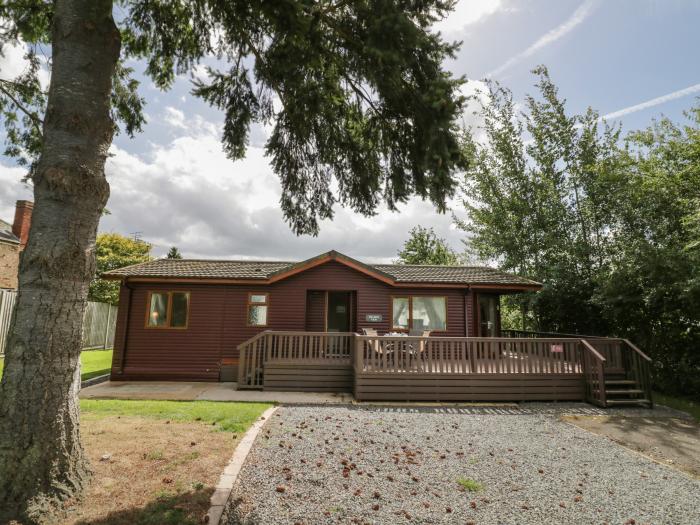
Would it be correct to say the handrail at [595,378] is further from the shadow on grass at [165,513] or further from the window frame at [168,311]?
the window frame at [168,311]

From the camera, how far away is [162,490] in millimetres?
3330

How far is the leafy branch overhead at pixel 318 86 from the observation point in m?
4.19

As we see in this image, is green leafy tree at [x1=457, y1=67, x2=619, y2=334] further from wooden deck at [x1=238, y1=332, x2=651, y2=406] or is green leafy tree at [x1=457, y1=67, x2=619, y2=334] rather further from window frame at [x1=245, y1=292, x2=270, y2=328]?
window frame at [x1=245, y1=292, x2=270, y2=328]

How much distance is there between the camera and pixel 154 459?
4.08m

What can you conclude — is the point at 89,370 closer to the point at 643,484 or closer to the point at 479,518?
→ the point at 479,518

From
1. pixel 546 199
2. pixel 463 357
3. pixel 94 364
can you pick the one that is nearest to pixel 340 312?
pixel 463 357

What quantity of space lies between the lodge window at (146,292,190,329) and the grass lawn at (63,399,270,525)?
15.2 ft

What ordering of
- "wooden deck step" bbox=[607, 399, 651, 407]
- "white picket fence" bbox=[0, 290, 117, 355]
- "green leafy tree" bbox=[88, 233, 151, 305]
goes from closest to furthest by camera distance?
"wooden deck step" bbox=[607, 399, 651, 407], "white picket fence" bbox=[0, 290, 117, 355], "green leafy tree" bbox=[88, 233, 151, 305]

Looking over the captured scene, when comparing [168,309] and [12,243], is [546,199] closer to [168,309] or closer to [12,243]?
[168,309]

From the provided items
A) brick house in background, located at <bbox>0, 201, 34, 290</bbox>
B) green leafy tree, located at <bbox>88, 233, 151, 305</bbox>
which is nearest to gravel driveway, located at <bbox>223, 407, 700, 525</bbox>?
brick house in background, located at <bbox>0, 201, 34, 290</bbox>

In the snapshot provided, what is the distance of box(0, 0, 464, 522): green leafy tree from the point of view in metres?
3.03

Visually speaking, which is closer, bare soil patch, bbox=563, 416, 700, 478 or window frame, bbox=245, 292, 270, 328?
bare soil patch, bbox=563, 416, 700, 478

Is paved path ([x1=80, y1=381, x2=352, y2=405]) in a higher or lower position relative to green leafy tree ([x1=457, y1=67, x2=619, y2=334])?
lower

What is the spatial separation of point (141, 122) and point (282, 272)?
5727 mm
